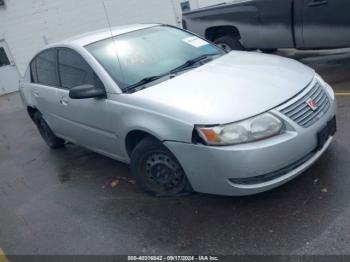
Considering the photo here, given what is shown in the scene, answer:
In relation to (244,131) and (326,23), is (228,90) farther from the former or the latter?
(326,23)

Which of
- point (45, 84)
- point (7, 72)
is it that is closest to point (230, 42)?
point (45, 84)

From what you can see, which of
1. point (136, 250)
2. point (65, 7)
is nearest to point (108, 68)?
point (136, 250)

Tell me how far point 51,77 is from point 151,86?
1.93 meters

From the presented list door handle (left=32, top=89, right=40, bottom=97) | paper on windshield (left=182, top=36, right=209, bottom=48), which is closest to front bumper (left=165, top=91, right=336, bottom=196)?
paper on windshield (left=182, top=36, right=209, bottom=48)

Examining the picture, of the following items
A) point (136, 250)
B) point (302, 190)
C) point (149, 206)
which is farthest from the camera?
point (149, 206)

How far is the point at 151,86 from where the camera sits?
359 centimetres

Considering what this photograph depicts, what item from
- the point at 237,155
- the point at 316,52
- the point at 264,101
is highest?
the point at 264,101

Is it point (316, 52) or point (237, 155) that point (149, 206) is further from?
point (316, 52)

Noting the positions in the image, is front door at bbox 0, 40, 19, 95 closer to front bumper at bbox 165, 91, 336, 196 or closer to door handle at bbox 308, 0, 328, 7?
door handle at bbox 308, 0, 328, 7

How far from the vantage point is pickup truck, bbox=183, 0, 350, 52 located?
5742 millimetres

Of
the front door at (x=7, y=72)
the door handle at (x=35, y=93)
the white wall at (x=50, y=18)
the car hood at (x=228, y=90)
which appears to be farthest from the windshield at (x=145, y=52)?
the front door at (x=7, y=72)

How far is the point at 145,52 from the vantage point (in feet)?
13.4

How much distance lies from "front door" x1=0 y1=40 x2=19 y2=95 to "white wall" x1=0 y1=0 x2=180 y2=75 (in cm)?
18

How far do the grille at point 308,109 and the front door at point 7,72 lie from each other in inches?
Answer: 523
